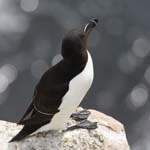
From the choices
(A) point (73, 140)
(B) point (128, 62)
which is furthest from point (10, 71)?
(A) point (73, 140)

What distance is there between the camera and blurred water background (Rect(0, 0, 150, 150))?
10812mm

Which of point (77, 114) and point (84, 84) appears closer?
point (84, 84)

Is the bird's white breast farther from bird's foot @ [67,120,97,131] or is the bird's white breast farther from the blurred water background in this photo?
the blurred water background

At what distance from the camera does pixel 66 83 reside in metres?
5.41

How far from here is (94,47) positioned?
468 inches

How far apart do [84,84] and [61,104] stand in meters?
0.29

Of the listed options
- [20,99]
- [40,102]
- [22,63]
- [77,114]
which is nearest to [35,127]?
[40,102]

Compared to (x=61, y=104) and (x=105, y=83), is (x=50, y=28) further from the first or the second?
(x=61, y=104)

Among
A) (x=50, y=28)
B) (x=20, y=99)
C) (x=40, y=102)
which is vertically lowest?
(x=20, y=99)

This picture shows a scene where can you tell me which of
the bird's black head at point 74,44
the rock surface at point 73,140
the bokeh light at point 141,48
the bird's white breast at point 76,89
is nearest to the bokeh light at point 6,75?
the bokeh light at point 141,48

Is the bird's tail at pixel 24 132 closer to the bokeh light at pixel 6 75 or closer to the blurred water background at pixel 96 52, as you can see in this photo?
the blurred water background at pixel 96 52

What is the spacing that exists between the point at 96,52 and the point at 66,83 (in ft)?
21.0

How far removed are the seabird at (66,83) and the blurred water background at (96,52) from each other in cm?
488

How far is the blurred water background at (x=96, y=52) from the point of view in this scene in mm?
10812
